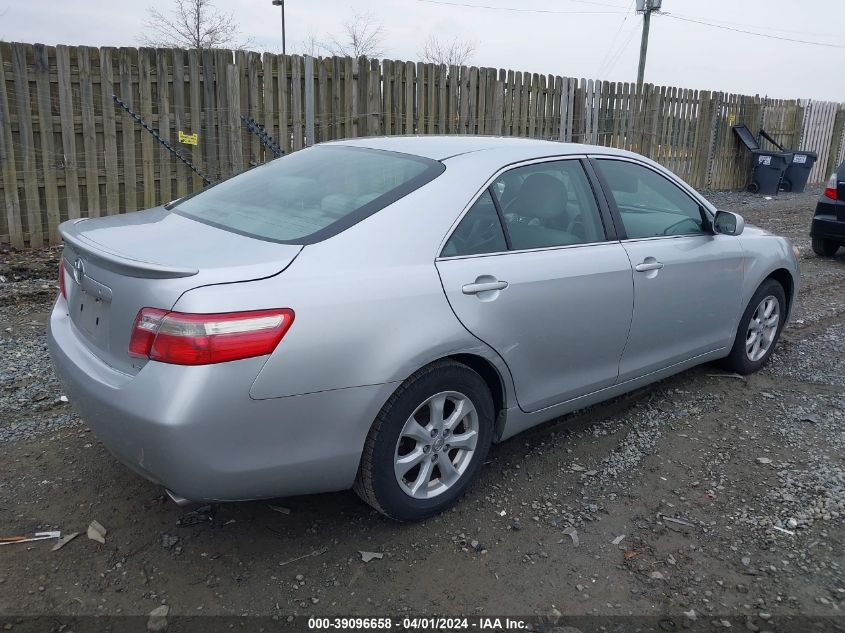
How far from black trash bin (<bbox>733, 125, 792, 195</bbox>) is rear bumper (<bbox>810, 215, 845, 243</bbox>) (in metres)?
8.82

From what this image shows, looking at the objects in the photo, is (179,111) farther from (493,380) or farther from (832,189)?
(832,189)

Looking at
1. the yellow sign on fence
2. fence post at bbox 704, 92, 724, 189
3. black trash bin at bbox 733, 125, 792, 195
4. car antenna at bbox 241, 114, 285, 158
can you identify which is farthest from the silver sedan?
black trash bin at bbox 733, 125, 792, 195

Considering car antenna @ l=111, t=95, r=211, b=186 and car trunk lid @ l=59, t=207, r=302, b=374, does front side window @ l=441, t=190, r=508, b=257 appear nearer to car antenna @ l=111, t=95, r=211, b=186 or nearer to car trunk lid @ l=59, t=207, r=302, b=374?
car trunk lid @ l=59, t=207, r=302, b=374

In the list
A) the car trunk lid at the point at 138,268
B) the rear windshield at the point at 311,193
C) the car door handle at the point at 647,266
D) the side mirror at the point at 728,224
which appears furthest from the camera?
the side mirror at the point at 728,224

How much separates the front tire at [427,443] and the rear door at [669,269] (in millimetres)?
1108

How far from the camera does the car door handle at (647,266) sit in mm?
3797

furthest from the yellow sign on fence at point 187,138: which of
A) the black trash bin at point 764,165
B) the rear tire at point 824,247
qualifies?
the black trash bin at point 764,165

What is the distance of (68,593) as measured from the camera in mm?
2668

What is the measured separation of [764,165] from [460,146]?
53.2ft

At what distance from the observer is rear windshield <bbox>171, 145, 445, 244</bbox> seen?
2.97m

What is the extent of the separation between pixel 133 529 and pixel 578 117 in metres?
12.0

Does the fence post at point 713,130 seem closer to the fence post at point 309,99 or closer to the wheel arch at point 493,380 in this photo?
the fence post at point 309,99

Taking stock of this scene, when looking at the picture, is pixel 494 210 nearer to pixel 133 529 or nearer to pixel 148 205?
pixel 133 529

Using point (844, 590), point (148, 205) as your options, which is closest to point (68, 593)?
point (844, 590)
